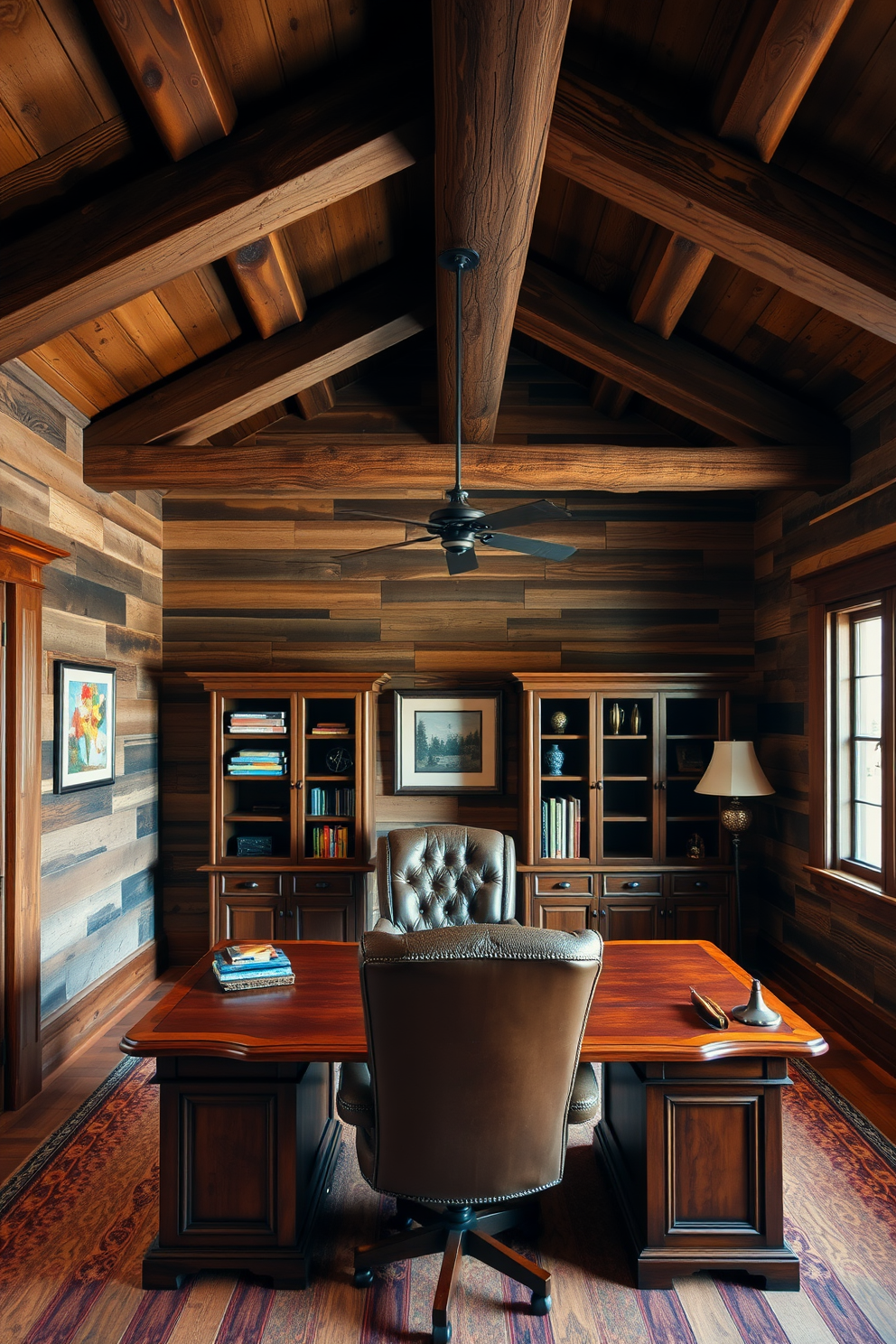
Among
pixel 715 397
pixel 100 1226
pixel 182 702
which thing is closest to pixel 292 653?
pixel 182 702

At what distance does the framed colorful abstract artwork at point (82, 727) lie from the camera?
3750mm

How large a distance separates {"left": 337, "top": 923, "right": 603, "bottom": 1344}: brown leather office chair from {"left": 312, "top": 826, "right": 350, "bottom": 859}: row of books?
8.77 ft

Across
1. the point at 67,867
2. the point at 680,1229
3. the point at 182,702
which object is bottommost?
the point at 680,1229

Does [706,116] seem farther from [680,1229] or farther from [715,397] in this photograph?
[680,1229]

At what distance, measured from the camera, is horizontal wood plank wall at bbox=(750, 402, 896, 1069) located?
375cm

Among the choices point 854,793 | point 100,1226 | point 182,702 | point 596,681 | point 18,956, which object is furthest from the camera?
point 182,702

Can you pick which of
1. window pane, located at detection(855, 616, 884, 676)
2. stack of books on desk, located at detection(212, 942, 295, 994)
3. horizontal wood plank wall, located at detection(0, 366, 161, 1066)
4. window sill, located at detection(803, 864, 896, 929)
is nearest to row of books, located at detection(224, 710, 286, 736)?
horizontal wood plank wall, located at detection(0, 366, 161, 1066)

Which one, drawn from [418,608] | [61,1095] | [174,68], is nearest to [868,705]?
[418,608]

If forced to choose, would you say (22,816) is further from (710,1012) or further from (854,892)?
(854,892)

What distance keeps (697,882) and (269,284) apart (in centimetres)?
378

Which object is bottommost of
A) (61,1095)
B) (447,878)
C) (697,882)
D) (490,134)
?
(61,1095)

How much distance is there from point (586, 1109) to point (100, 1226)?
5.06ft

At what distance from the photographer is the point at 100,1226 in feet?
8.39

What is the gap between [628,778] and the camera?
4.78 metres
